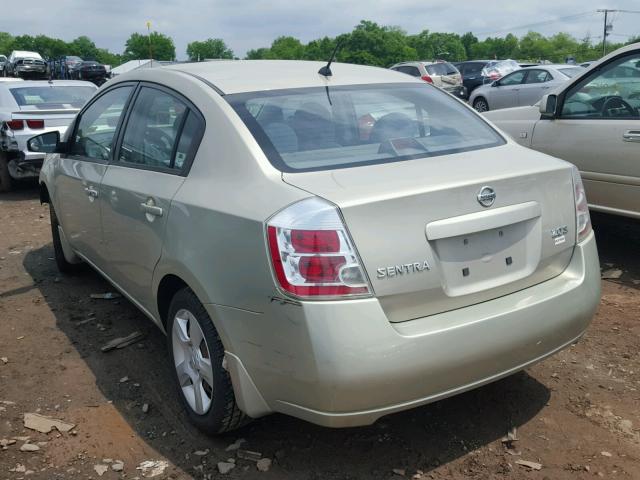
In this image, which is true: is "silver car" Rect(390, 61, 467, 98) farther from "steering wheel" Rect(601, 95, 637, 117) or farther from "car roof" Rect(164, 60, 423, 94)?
"car roof" Rect(164, 60, 423, 94)

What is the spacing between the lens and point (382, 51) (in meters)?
97.1

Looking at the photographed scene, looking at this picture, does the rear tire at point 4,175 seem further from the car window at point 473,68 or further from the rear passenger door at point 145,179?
the car window at point 473,68

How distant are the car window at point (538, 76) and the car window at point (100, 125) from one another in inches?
568

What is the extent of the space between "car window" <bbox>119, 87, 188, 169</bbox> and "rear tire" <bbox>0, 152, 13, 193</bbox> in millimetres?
6953

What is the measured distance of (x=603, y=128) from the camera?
5.31 metres

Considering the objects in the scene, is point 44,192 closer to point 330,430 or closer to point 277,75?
point 277,75

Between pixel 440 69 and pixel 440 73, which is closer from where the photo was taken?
pixel 440 73

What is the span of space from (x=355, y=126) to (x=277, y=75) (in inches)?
23.8

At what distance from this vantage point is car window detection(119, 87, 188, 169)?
3416 mm

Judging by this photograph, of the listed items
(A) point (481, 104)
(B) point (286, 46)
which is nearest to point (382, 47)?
(B) point (286, 46)

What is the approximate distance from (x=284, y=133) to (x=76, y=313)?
8.70 ft

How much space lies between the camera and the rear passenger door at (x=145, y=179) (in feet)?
10.7

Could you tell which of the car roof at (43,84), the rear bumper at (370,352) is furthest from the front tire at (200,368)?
the car roof at (43,84)

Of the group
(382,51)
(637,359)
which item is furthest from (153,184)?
(382,51)
